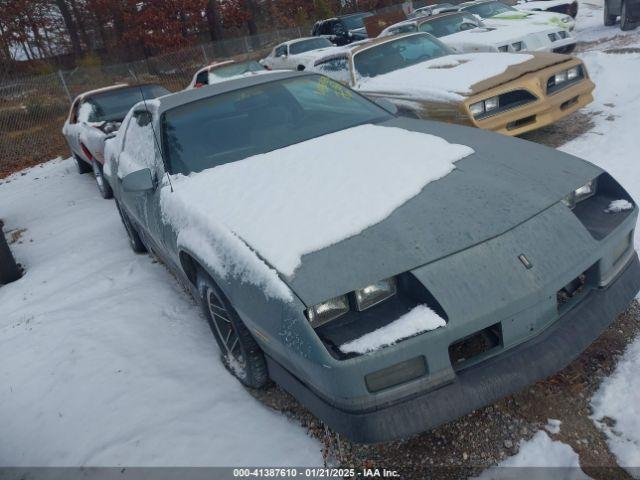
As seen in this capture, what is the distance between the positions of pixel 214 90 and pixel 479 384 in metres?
2.71

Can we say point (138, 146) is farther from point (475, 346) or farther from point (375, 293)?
point (475, 346)

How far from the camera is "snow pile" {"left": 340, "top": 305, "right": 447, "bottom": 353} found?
1743 millimetres

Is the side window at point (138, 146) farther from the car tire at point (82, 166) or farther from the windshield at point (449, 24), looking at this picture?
the windshield at point (449, 24)

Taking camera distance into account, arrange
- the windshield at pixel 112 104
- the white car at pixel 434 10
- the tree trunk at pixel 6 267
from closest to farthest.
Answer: the tree trunk at pixel 6 267
the windshield at pixel 112 104
the white car at pixel 434 10

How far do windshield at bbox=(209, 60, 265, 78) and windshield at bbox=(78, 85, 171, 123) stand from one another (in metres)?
2.47

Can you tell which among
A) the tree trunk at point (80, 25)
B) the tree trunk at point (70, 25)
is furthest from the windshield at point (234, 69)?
the tree trunk at point (80, 25)

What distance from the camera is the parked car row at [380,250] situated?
179 cm

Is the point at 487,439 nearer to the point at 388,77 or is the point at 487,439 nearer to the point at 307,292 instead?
the point at 307,292

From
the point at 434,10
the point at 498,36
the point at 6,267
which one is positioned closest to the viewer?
the point at 6,267

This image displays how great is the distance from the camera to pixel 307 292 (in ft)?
5.93

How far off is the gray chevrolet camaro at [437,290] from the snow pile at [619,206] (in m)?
0.01

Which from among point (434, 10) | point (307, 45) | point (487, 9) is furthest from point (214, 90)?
point (434, 10)

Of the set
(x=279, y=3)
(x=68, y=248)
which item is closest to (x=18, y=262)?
→ (x=68, y=248)

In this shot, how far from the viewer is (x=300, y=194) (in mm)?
2406
